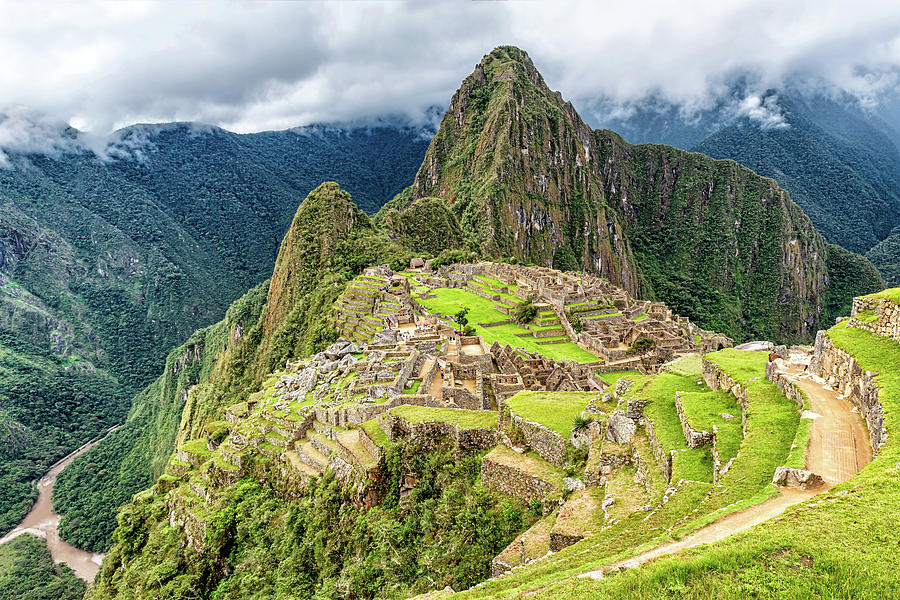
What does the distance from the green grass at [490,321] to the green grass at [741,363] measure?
24.1 metres

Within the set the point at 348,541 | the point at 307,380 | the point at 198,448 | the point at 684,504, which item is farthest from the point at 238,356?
the point at 684,504

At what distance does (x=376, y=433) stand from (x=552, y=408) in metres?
6.78

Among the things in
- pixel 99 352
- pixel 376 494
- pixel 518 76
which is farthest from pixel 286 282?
pixel 518 76

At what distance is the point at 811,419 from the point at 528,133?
593 feet

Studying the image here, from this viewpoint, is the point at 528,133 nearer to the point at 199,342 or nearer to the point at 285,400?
the point at 199,342

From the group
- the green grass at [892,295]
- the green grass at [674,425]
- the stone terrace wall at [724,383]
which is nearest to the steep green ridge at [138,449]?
the green grass at [674,425]

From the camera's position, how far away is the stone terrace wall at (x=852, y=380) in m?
9.95

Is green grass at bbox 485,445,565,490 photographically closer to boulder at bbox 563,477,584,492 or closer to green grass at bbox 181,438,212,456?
boulder at bbox 563,477,584,492

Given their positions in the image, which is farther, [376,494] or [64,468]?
[64,468]

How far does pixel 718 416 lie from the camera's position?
1314 cm

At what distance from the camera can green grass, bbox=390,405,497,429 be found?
55.9 feet

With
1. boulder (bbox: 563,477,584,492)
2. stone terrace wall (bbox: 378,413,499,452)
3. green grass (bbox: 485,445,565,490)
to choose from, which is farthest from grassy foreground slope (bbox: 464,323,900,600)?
stone terrace wall (bbox: 378,413,499,452)

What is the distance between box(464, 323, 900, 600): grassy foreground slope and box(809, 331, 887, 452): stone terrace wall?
2.53 meters

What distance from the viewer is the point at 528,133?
17962 cm
